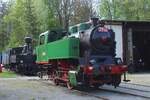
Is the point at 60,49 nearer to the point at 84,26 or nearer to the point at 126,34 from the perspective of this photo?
the point at 84,26

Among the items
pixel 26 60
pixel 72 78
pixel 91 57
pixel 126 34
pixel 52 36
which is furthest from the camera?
pixel 126 34

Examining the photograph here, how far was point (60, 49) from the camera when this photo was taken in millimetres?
21500

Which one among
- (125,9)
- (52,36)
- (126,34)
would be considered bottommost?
(52,36)

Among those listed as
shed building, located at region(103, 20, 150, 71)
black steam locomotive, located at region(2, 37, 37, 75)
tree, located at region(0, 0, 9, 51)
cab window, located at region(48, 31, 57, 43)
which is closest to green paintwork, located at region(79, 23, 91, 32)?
cab window, located at region(48, 31, 57, 43)

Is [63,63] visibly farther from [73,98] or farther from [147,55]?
[147,55]

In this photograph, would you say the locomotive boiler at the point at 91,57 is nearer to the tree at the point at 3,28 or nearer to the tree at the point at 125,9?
the tree at the point at 125,9

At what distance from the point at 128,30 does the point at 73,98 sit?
21.6 m

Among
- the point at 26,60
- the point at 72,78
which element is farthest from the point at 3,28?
the point at 72,78

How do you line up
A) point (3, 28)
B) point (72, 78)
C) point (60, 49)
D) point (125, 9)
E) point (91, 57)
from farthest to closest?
point (3, 28)
point (125, 9)
point (60, 49)
point (72, 78)
point (91, 57)

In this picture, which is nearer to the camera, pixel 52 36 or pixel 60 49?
pixel 60 49

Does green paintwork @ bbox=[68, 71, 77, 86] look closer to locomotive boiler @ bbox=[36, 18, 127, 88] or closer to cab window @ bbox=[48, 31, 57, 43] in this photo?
locomotive boiler @ bbox=[36, 18, 127, 88]

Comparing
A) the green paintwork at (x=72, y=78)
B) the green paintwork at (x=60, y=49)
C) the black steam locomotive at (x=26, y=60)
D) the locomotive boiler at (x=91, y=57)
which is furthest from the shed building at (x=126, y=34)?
the green paintwork at (x=72, y=78)

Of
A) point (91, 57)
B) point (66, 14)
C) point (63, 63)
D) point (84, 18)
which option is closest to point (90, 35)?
point (91, 57)

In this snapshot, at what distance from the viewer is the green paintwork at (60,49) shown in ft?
66.7
